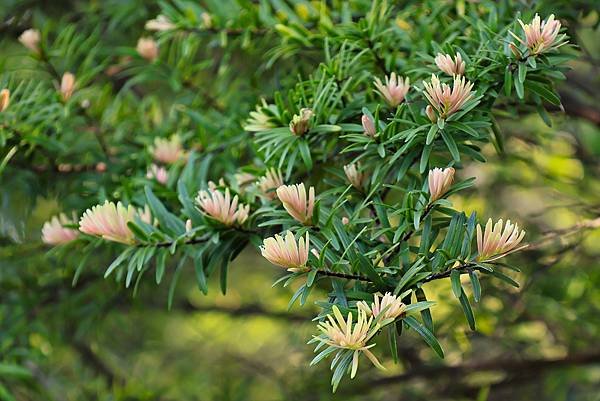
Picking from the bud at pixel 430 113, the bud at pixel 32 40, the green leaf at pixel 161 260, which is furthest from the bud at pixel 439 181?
the bud at pixel 32 40

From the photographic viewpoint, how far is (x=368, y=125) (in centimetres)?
62

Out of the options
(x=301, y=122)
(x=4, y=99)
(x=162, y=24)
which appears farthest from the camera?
(x=162, y=24)

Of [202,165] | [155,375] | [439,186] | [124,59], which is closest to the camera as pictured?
[439,186]

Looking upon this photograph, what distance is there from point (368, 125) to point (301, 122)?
0.23 ft

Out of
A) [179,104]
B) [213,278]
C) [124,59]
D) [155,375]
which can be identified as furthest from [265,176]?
[213,278]

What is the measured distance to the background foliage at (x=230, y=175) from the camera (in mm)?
797

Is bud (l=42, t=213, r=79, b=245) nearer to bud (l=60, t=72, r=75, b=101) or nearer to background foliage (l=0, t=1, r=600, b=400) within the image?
background foliage (l=0, t=1, r=600, b=400)

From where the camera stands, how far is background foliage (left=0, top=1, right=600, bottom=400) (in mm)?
797

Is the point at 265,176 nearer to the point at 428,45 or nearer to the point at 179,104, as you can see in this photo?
the point at 428,45

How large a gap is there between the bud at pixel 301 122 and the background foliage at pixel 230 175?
0.06ft

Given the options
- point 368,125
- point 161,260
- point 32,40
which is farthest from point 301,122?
point 32,40

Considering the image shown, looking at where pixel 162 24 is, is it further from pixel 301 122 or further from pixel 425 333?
pixel 425 333

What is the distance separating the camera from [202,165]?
82 centimetres

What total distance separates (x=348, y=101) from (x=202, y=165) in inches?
7.9
